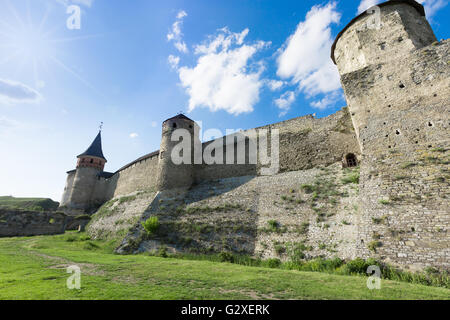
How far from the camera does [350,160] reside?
13648mm

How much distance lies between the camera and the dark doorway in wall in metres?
13.4

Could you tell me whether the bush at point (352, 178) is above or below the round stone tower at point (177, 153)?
below

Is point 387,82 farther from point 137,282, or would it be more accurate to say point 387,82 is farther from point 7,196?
point 7,196

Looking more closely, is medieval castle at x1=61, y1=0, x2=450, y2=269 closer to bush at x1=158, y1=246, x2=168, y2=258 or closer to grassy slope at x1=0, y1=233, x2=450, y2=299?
bush at x1=158, y1=246, x2=168, y2=258

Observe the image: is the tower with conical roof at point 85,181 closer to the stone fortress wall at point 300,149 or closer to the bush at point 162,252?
the stone fortress wall at point 300,149

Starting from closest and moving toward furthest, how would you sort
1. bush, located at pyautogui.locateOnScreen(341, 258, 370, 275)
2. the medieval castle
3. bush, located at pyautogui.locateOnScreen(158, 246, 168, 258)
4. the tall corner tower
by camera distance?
bush, located at pyautogui.locateOnScreen(341, 258, 370, 275)
the tall corner tower
the medieval castle
bush, located at pyautogui.locateOnScreen(158, 246, 168, 258)

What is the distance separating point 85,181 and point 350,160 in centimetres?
3416

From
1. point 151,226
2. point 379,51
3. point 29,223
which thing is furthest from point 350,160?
point 29,223

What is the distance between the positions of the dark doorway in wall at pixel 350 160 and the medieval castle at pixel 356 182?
6 centimetres

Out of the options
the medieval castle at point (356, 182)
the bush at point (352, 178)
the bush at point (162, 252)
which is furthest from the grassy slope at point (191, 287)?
the bush at point (352, 178)

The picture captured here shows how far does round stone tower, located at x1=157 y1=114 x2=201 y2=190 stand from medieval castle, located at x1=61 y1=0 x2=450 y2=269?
0.65ft

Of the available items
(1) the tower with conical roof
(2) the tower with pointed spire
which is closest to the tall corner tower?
(2) the tower with pointed spire

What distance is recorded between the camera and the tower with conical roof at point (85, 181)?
30172 mm
